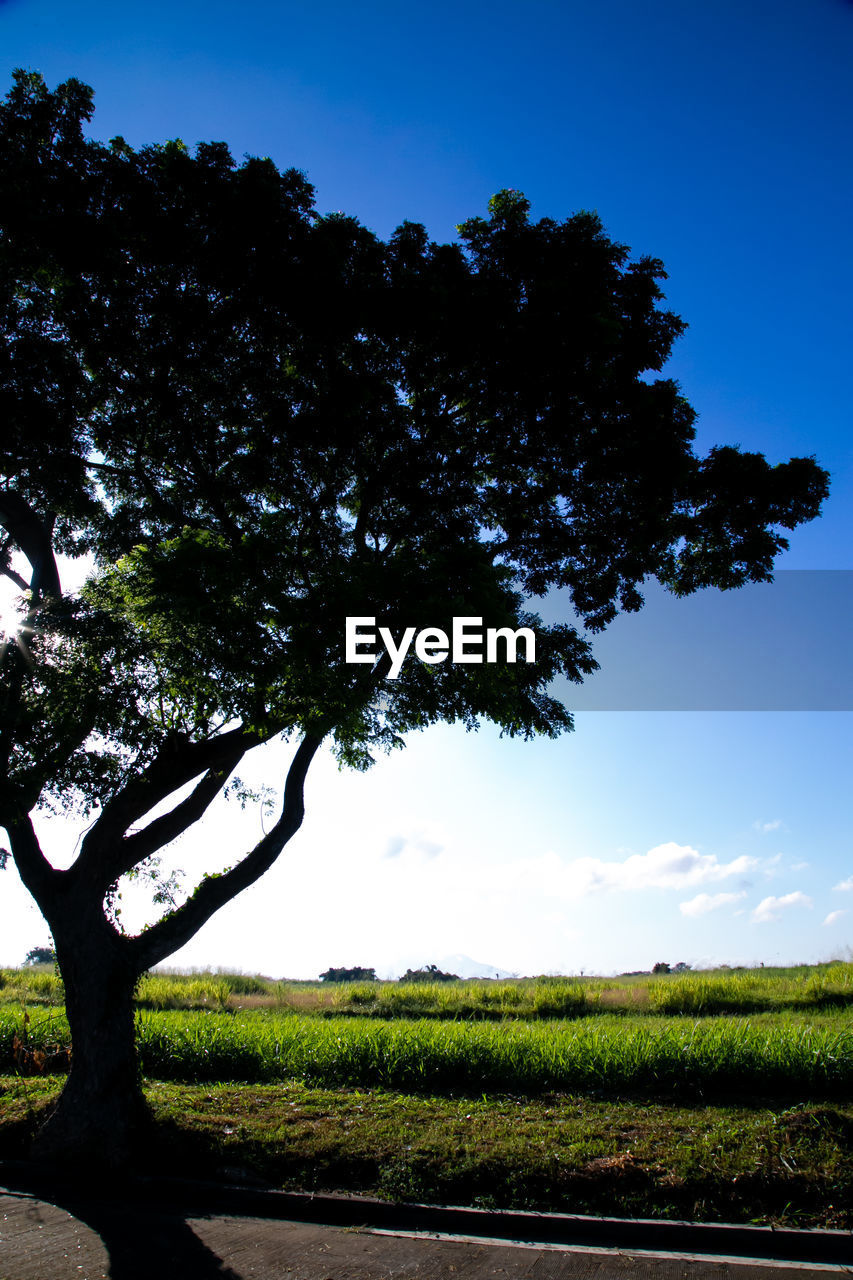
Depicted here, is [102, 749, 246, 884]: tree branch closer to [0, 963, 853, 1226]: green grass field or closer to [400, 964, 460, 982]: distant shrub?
[0, 963, 853, 1226]: green grass field

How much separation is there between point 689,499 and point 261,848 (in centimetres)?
900

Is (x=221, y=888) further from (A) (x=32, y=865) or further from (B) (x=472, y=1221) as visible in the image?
(B) (x=472, y=1221)

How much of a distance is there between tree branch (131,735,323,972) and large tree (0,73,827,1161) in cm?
4

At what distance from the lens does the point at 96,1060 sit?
10.0 metres

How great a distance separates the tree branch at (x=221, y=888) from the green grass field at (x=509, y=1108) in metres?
2.16

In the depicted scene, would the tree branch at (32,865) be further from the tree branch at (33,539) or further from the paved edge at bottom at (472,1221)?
the tree branch at (33,539)

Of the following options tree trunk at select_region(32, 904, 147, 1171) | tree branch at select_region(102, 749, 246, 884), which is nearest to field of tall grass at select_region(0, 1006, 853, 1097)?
tree trunk at select_region(32, 904, 147, 1171)

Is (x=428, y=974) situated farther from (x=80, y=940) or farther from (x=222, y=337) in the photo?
(x=222, y=337)

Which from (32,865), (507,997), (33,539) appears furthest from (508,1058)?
(507,997)

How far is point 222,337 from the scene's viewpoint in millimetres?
11750

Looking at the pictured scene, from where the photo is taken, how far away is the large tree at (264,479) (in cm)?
990

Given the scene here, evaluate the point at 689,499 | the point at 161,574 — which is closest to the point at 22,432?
the point at 161,574

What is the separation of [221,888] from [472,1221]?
5756mm

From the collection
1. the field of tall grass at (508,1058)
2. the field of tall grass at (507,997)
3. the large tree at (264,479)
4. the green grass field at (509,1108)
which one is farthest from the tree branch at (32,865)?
the field of tall grass at (507,997)
